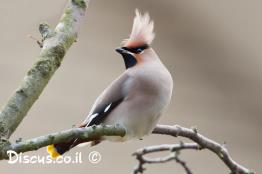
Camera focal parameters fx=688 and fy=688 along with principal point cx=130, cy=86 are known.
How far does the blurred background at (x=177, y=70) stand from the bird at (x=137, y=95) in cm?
202

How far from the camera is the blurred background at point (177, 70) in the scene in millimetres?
5051

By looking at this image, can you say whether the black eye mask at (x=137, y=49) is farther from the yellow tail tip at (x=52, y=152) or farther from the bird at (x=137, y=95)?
the yellow tail tip at (x=52, y=152)

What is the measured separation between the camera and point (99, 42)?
5352 millimetres

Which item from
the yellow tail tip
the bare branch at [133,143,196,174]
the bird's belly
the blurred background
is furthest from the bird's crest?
the blurred background

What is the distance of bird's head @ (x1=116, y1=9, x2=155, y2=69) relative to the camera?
2873mm

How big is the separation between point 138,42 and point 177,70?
8.87 feet

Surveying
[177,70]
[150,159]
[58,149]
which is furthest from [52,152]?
[177,70]

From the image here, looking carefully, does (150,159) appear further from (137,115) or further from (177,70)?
(177,70)

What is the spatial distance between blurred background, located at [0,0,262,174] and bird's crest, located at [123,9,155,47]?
6.70 ft

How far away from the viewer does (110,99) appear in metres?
2.83

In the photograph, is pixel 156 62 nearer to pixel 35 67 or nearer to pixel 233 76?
pixel 35 67

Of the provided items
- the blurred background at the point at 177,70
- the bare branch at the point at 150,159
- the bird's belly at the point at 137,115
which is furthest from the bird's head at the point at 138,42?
the blurred background at the point at 177,70

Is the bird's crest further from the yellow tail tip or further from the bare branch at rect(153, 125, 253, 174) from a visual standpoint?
the yellow tail tip

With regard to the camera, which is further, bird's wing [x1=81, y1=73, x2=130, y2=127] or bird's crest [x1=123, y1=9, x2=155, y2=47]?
bird's crest [x1=123, y1=9, x2=155, y2=47]
